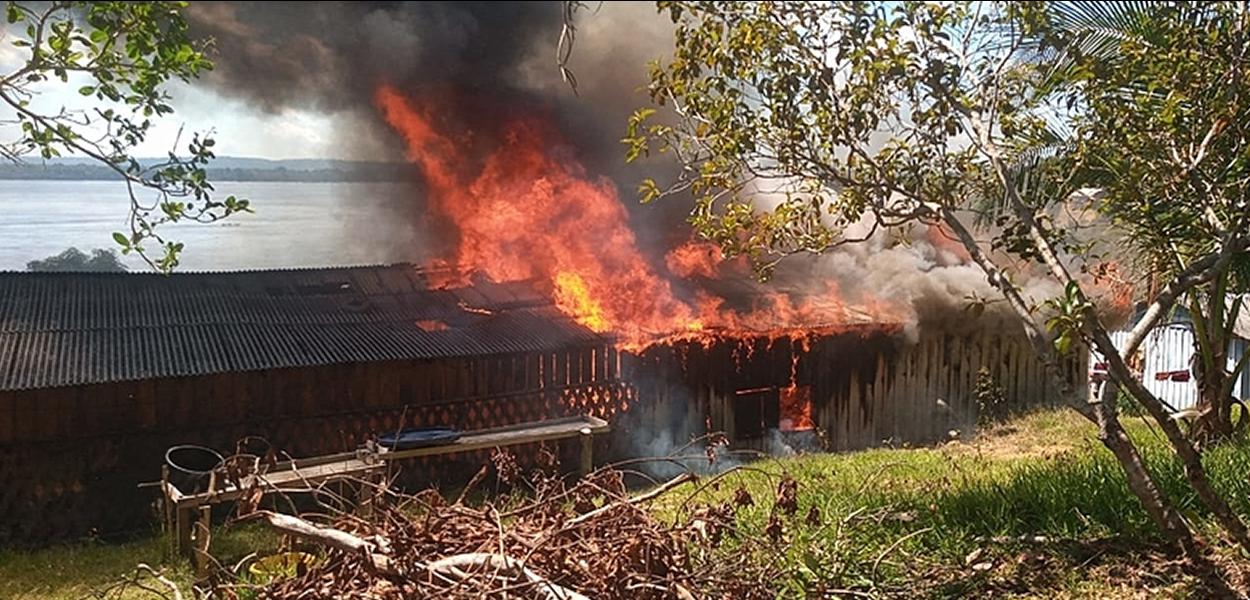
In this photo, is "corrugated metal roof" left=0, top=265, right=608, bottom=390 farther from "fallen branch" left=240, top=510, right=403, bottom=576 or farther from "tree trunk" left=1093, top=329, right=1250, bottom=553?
"tree trunk" left=1093, top=329, right=1250, bottom=553

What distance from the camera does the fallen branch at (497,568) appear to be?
4.11m

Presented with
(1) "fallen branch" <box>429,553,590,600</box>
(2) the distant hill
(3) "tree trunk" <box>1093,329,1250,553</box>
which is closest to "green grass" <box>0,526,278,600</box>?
(2) the distant hill

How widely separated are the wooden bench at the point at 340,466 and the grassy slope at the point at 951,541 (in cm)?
44

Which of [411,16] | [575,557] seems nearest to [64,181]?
[411,16]

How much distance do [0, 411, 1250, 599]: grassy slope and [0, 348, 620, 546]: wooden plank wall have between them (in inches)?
21.1

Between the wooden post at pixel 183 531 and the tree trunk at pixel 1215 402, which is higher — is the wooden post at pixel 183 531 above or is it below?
below

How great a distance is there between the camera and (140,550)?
8.53 meters

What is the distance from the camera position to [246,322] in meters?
10.6

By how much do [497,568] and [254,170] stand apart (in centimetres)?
925

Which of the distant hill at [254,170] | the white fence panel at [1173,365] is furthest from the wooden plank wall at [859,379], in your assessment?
the distant hill at [254,170]

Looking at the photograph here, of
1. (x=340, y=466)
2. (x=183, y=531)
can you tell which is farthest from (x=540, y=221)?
(x=183, y=531)

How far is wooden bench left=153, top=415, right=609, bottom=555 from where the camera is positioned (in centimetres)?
741

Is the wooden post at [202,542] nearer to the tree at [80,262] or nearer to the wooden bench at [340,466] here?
the wooden bench at [340,466]

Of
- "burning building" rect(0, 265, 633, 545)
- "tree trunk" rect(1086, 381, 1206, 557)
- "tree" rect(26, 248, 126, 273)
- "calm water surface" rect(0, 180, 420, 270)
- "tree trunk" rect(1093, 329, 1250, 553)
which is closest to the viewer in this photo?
"tree trunk" rect(1093, 329, 1250, 553)
